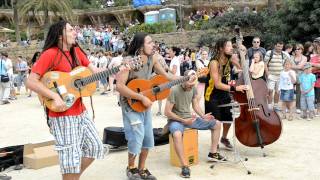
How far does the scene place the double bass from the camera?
6.45 meters

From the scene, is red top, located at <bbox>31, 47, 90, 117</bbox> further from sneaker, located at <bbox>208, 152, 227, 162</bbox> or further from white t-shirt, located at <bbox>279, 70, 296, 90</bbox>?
white t-shirt, located at <bbox>279, 70, 296, 90</bbox>

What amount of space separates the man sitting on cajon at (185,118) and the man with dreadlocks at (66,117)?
1.75 meters

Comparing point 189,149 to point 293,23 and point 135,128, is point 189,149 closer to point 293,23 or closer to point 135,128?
point 135,128

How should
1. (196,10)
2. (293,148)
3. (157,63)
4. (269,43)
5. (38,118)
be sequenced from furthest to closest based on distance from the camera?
(196,10), (269,43), (38,118), (293,148), (157,63)

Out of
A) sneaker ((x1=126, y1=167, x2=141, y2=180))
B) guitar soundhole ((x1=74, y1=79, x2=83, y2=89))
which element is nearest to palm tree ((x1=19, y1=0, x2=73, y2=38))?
sneaker ((x1=126, y1=167, x2=141, y2=180))

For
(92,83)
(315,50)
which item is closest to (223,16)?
(315,50)

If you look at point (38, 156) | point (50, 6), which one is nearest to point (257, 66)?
point (38, 156)

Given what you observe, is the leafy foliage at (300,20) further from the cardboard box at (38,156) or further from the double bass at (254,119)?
the cardboard box at (38,156)

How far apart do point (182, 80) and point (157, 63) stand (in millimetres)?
378

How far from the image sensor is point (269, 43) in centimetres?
2402

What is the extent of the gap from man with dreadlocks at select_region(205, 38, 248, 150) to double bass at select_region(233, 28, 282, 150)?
153 mm

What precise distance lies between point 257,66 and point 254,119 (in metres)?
3.30

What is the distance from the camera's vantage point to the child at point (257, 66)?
9492mm

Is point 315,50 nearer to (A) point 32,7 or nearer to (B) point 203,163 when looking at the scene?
(B) point 203,163
